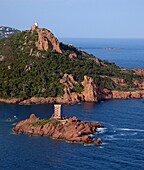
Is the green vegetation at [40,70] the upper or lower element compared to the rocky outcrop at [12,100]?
upper

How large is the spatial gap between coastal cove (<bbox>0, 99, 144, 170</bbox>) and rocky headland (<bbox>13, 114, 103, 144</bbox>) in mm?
2027

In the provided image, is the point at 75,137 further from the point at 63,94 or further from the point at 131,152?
the point at 63,94

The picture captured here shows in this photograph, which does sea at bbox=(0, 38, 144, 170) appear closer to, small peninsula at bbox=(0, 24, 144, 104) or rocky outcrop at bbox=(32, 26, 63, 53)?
small peninsula at bbox=(0, 24, 144, 104)

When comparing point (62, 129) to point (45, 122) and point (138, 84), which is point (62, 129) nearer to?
point (45, 122)

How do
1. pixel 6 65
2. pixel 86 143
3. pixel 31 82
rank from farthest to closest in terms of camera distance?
pixel 6 65 → pixel 31 82 → pixel 86 143

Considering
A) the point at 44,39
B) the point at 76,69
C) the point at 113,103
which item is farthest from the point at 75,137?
the point at 44,39

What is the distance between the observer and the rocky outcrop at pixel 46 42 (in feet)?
525

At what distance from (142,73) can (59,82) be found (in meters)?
40.7

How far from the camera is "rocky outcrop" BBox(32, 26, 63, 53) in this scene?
15988 centimetres

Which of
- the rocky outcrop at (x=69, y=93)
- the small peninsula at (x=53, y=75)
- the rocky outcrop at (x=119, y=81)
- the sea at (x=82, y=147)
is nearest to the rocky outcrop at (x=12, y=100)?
the small peninsula at (x=53, y=75)

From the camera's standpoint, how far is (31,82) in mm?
141500

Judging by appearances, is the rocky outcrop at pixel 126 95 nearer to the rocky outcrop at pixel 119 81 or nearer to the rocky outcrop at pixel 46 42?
the rocky outcrop at pixel 119 81

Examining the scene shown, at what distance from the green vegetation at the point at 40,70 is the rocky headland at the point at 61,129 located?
37675 millimetres

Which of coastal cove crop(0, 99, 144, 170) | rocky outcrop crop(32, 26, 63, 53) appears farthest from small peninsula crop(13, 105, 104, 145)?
rocky outcrop crop(32, 26, 63, 53)
